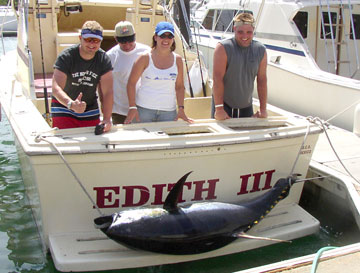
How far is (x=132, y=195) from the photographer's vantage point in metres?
3.70

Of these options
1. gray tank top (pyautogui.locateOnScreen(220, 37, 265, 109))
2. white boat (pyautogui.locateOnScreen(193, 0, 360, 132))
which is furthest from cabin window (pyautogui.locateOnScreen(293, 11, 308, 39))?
gray tank top (pyautogui.locateOnScreen(220, 37, 265, 109))

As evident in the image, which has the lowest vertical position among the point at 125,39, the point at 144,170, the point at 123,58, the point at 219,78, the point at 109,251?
the point at 109,251

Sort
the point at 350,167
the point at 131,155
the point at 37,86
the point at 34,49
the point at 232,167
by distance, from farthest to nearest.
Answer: the point at 34,49 < the point at 37,86 < the point at 350,167 < the point at 232,167 < the point at 131,155

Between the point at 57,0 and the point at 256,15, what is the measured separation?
13.5 ft

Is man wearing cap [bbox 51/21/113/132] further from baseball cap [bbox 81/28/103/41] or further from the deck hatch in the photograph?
the deck hatch

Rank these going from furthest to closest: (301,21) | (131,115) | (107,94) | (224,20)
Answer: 1. (224,20)
2. (301,21)
3. (131,115)
4. (107,94)

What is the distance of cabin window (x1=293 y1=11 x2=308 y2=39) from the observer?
28.4 ft

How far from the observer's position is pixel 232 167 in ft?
12.8

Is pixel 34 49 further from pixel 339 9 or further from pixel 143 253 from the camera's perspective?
pixel 339 9

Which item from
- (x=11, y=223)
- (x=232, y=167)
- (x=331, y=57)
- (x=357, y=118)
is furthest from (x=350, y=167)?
(x=331, y=57)

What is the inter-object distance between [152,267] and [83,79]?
1668mm

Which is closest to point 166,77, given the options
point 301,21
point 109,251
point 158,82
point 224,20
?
point 158,82

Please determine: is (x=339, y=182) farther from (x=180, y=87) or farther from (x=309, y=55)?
(x=309, y=55)

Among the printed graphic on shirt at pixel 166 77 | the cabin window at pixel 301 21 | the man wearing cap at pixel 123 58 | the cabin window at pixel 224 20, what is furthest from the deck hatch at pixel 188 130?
the cabin window at pixel 224 20
